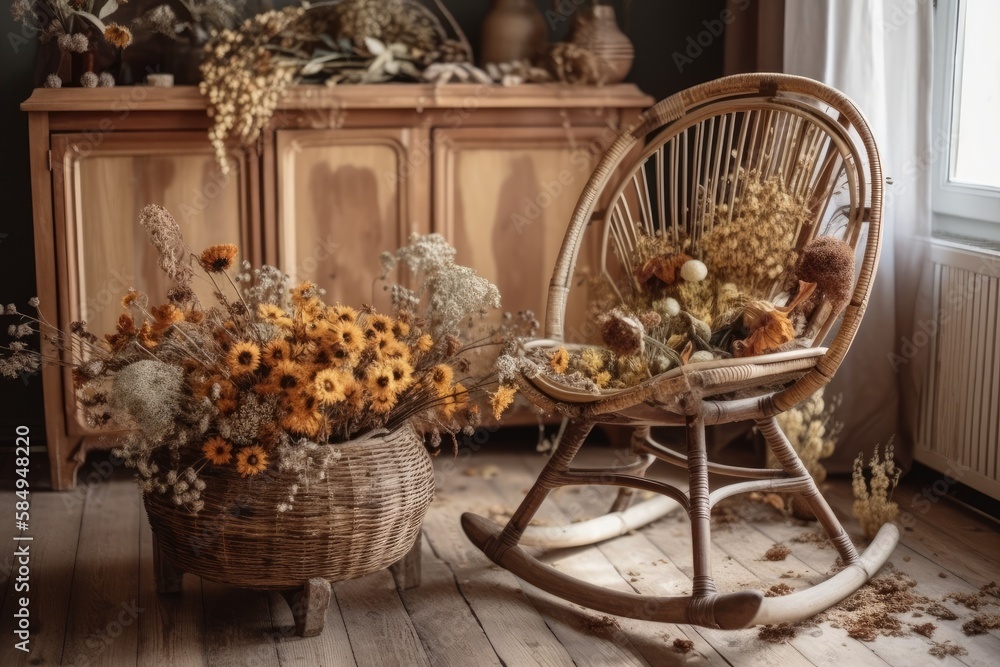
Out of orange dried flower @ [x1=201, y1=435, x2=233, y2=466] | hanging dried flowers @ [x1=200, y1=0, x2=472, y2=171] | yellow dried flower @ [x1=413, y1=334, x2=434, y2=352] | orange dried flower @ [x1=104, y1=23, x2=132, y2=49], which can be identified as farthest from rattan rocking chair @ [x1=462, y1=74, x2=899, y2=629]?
orange dried flower @ [x1=104, y1=23, x2=132, y2=49]

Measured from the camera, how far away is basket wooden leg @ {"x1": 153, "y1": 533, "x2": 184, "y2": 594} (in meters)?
2.11

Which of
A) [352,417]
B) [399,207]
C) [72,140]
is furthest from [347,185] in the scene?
[352,417]

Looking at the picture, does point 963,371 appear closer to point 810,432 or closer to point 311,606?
point 810,432

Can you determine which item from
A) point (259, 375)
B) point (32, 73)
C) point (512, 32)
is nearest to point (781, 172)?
point (512, 32)

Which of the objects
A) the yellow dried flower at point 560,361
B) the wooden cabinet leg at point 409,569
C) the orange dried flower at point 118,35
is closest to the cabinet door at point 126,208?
the orange dried flower at point 118,35

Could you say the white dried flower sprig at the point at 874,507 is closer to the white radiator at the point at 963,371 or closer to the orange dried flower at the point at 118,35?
the white radiator at the point at 963,371

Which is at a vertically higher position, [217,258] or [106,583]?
[217,258]

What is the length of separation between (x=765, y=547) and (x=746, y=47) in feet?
4.72

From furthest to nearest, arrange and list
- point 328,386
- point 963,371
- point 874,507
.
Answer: point 963,371
point 874,507
point 328,386

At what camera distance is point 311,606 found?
6.35 ft

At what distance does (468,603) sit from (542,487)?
278 mm

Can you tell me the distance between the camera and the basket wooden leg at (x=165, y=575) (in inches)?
83.0

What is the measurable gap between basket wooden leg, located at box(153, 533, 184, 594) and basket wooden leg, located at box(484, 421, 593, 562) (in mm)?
635

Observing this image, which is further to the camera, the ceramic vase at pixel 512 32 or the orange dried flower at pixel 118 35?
the ceramic vase at pixel 512 32
